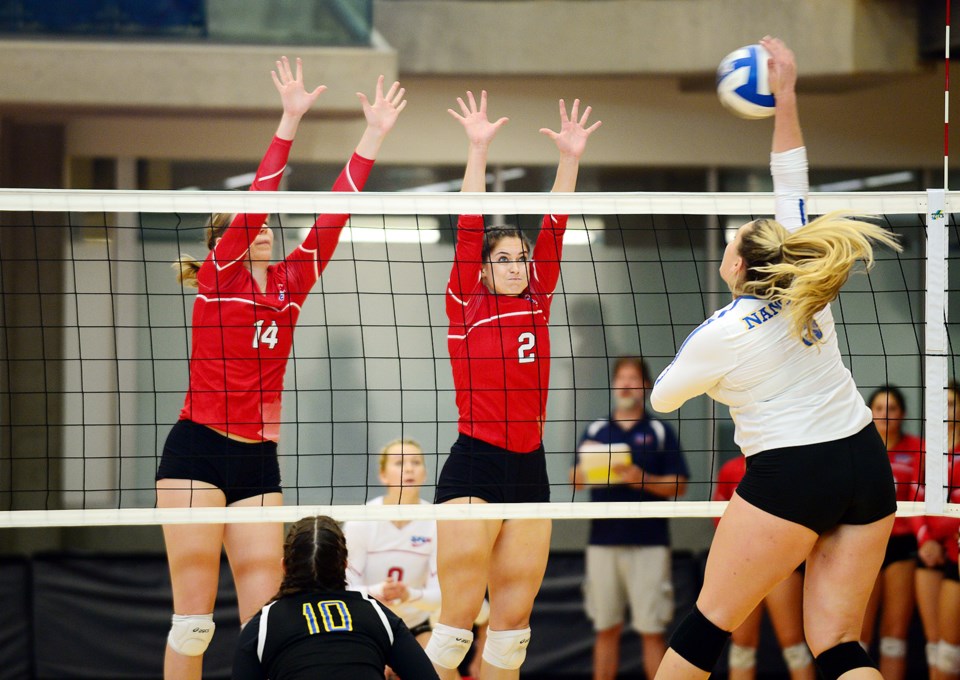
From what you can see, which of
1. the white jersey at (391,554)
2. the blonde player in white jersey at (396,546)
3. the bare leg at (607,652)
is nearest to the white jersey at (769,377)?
the blonde player in white jersey at (396,546)

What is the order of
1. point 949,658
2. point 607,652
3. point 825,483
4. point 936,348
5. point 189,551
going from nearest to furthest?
point 825,483 < point 936,348 < point 189,551 < point 949,658 < point 607,652

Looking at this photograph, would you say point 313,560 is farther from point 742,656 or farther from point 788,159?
point 742,656

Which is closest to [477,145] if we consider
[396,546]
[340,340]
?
[396,546]

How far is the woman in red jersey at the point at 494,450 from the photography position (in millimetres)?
4203

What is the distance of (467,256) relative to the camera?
4250 millimetres

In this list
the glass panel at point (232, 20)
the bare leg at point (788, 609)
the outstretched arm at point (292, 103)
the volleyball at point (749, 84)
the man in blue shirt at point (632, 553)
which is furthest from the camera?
the glass panel at point (232, 20)

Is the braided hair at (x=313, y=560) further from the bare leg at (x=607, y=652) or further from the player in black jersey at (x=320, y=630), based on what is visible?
the bare leg at (x=607, y=652)

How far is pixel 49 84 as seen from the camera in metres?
7.21

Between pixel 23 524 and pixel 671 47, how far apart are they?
5496 mm

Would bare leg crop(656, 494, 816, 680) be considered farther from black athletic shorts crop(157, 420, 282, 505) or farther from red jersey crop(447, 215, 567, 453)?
black athletic shorts crop(157, 420, 282, 505)

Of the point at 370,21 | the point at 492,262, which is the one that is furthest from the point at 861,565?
the point at 370,21

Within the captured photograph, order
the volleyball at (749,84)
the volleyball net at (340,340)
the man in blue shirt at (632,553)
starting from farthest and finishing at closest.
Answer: the volleyball net at (340,340) < the man in blue shirt at (632,553) < the volleyball at (749,84)

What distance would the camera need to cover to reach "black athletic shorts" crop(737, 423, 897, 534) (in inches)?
128

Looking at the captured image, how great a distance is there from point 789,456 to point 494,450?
1.29 m
